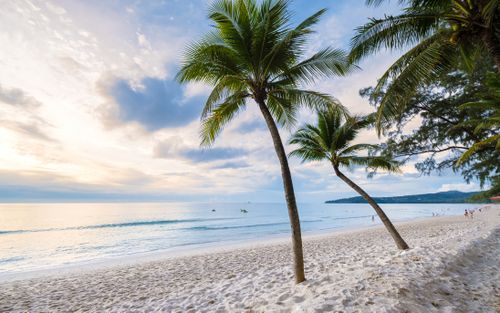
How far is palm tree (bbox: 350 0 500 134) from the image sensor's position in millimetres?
4609

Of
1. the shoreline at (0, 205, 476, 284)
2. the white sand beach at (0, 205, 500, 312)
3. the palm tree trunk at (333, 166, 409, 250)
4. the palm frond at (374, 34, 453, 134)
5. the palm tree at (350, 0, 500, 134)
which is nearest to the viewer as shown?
the white sand beach at (0, 205, 500, 312)

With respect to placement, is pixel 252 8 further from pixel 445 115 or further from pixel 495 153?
pixel 495 153

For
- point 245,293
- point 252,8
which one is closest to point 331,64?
point 252,8

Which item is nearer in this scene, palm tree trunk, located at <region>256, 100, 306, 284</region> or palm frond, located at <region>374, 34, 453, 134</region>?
palm tree trunk, located at <region>256, 100, 306, 284</region>

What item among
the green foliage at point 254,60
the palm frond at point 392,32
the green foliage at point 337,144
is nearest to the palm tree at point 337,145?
the green foliage at point 337,144

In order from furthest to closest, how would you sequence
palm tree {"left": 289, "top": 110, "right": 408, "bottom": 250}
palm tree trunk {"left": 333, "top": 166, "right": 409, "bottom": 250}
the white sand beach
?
palm tree {"left": 289, "top": 110, "right": 408, "bottom": 250} < palm tree trunk {"left": 333, "top": 166, "right": 409, "bottom": 250} < the white sand beach

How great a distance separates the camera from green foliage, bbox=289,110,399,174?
9.65 meters

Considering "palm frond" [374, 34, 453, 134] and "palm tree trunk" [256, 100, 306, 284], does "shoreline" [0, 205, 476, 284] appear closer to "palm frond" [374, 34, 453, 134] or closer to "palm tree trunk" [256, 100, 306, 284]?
"palm tree trunk" [256, 100, 306, 284]

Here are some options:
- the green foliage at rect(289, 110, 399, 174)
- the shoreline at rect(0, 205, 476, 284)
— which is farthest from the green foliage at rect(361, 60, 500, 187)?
the shoreline at rect(0, 205, 476, 284)

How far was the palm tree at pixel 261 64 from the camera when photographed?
493 centimetres

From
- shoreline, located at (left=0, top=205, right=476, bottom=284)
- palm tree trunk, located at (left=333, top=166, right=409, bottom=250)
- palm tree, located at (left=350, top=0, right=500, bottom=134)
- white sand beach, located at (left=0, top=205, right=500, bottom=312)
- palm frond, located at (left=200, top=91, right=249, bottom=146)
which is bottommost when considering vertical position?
shoreline, located at (left=0, top=205, right=476, bottom=284)

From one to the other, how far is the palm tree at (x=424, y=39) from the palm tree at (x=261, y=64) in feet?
3.91

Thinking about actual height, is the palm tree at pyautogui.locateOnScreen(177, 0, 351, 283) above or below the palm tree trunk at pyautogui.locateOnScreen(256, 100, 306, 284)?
above

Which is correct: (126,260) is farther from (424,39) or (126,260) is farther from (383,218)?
(424,39)
